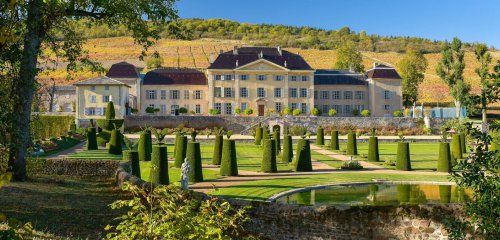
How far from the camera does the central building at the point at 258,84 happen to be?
5831 cm

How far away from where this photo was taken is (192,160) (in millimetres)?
19078

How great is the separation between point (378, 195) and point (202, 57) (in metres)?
84.3

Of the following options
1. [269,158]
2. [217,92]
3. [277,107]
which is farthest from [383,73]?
[269,158]

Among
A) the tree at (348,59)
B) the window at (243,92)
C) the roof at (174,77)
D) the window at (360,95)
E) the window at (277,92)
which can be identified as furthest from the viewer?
the tree at (348,59)

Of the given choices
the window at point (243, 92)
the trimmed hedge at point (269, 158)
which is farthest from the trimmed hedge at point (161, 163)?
the window at point (243, 92)

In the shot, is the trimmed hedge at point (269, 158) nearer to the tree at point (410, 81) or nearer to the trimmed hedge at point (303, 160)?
the trimmed hedge at point (303, 160)

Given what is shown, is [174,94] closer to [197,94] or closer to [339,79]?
[197,94]

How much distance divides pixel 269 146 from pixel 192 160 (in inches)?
183

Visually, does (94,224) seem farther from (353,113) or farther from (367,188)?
(353,113)

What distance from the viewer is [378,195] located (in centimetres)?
1684

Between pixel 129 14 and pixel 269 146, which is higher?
pixel 129 14

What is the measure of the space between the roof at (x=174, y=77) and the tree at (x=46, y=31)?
43.5 meters

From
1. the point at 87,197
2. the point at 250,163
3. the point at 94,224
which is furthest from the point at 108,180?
the point at 250,163

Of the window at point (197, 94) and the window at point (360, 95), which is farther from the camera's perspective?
the window at point (360, 95)
